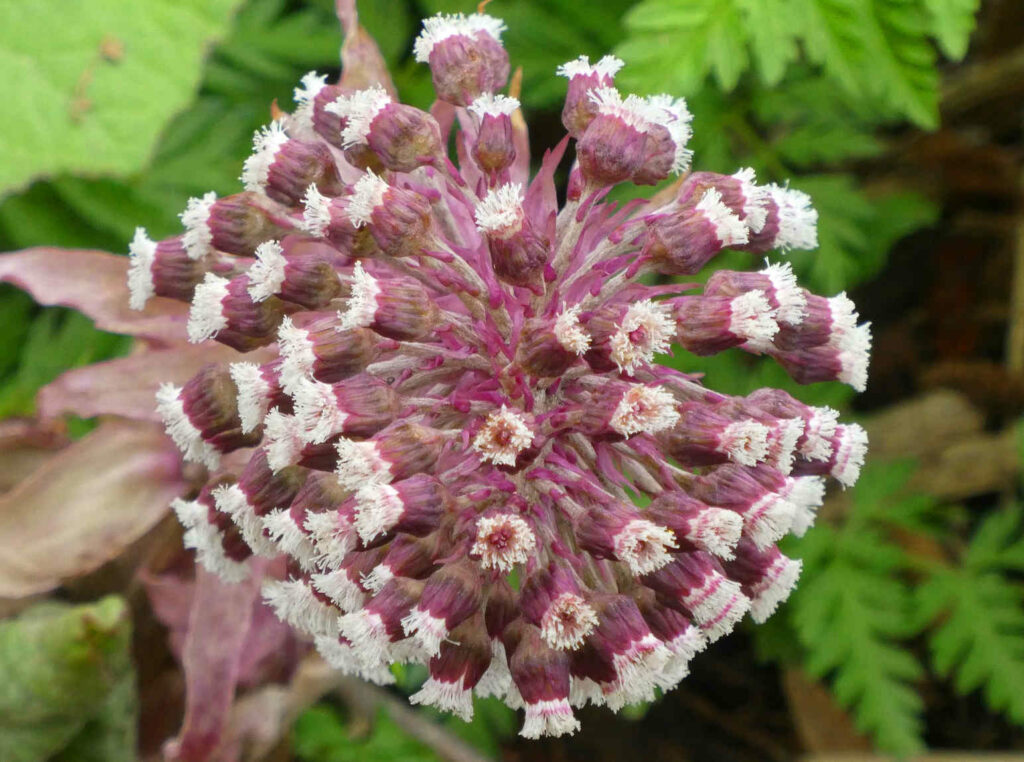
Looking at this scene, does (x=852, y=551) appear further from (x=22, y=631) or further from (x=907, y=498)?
(x=22, y=631)

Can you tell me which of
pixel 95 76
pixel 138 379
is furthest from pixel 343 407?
pixel 95 76

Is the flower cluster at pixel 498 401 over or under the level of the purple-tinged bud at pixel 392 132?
under

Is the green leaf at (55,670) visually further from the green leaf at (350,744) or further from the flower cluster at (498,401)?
the green leaf at (350,744)

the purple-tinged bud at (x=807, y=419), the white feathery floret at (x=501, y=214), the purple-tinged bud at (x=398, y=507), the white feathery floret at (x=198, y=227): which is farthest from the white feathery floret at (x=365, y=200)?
the purple-tinged bud at (x=807, y=419)

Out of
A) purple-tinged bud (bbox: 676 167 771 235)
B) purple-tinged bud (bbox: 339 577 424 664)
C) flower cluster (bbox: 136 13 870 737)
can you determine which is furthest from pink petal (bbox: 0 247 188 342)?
purple-tinged bud (bbox: 676 167 771 235)

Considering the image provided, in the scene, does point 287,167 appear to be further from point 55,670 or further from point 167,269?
point 55,670
